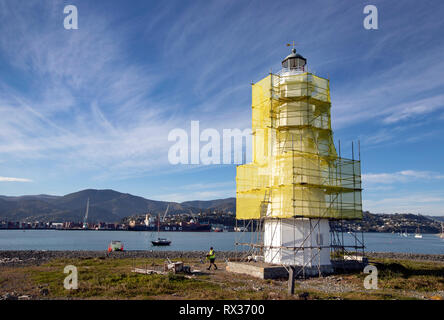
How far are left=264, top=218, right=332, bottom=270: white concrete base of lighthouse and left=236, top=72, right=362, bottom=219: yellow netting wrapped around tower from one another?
87 cm

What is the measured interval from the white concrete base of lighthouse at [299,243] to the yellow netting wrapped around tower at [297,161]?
0.87 meters

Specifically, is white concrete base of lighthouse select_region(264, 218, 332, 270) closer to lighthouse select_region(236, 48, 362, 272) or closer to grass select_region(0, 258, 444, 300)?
lighthouse select_region(236, 48, 362, 272)

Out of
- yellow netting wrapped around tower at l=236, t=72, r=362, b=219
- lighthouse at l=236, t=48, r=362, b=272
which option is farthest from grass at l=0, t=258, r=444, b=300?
yellow netting wrapped around tower at l=236, t=72, r=362, b=219

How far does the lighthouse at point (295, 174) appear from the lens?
23.4 m

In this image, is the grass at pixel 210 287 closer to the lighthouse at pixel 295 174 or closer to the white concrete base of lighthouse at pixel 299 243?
the white concrete base of lighthouse at pixel 299 243

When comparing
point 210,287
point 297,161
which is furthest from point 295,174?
point 210,287

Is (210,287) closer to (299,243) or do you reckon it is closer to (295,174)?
(299,243)

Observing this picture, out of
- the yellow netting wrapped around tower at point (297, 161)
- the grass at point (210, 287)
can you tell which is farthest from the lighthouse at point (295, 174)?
the grass at point (210, 287)

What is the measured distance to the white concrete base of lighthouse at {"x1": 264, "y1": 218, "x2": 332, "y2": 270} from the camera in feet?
76.1

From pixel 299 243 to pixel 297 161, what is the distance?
20.1ft
